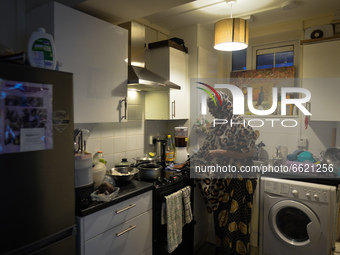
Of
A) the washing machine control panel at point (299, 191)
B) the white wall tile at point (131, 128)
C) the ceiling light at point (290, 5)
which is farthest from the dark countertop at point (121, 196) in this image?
the ceiling light at point (290, 5)

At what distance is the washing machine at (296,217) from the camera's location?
2.05 metres

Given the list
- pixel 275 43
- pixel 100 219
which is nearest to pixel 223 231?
pixel 100 219

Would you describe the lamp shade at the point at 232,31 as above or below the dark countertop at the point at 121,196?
above

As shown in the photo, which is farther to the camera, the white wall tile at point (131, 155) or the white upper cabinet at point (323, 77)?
the white wall tile at point (131, 155)

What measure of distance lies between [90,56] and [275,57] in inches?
92.4

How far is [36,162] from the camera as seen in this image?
111 cm

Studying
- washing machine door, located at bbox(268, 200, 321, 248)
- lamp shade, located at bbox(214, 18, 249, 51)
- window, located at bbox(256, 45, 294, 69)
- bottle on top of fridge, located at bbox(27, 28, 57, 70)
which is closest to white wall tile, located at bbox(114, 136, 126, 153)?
bottle on top of fridge, located at bbox(27, 28, 57, 70)

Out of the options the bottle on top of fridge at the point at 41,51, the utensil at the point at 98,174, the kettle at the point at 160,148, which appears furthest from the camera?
the kettle at the point at 160,148

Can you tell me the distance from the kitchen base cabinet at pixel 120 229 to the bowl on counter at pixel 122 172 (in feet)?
0.56

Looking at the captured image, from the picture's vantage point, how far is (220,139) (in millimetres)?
2496

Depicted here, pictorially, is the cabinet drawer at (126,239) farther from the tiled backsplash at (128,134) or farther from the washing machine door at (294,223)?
the washing machine door at (294,223)

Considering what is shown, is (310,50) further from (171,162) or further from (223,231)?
(223,231)

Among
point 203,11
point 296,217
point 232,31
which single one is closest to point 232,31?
point 232,31

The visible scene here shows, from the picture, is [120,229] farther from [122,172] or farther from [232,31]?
[232,31]
